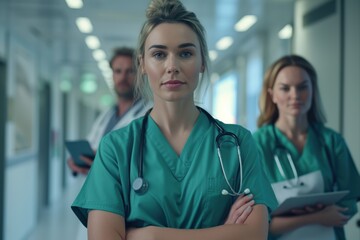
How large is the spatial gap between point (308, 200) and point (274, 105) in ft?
1.49

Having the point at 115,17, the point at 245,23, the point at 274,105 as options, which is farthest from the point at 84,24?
the point at 274,105

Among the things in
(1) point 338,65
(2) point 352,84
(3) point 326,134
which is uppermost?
(1) point 338,65

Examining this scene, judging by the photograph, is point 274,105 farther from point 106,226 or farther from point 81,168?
point 81,168

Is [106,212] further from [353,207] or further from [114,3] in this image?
[114,3]

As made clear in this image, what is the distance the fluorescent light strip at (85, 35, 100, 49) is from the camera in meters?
5.00

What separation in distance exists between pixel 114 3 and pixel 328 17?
171 cm

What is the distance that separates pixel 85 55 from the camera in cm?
643

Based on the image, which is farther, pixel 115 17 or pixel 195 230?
pixel 115 17

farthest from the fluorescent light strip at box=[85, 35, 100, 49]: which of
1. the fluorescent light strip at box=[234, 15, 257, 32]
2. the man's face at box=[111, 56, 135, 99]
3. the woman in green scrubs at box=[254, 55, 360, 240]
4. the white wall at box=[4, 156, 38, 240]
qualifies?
the woman in green scrubs at box=[254, 55, 360, 240]

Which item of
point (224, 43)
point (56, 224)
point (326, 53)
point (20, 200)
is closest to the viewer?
point (326, 53)

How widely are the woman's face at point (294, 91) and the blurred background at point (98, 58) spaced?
89 centimetres

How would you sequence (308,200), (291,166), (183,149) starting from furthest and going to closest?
(291,166) → (308,200) → (183,149)

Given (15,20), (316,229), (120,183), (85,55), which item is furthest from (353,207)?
(85,55)

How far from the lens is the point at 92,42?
530 centimetres
